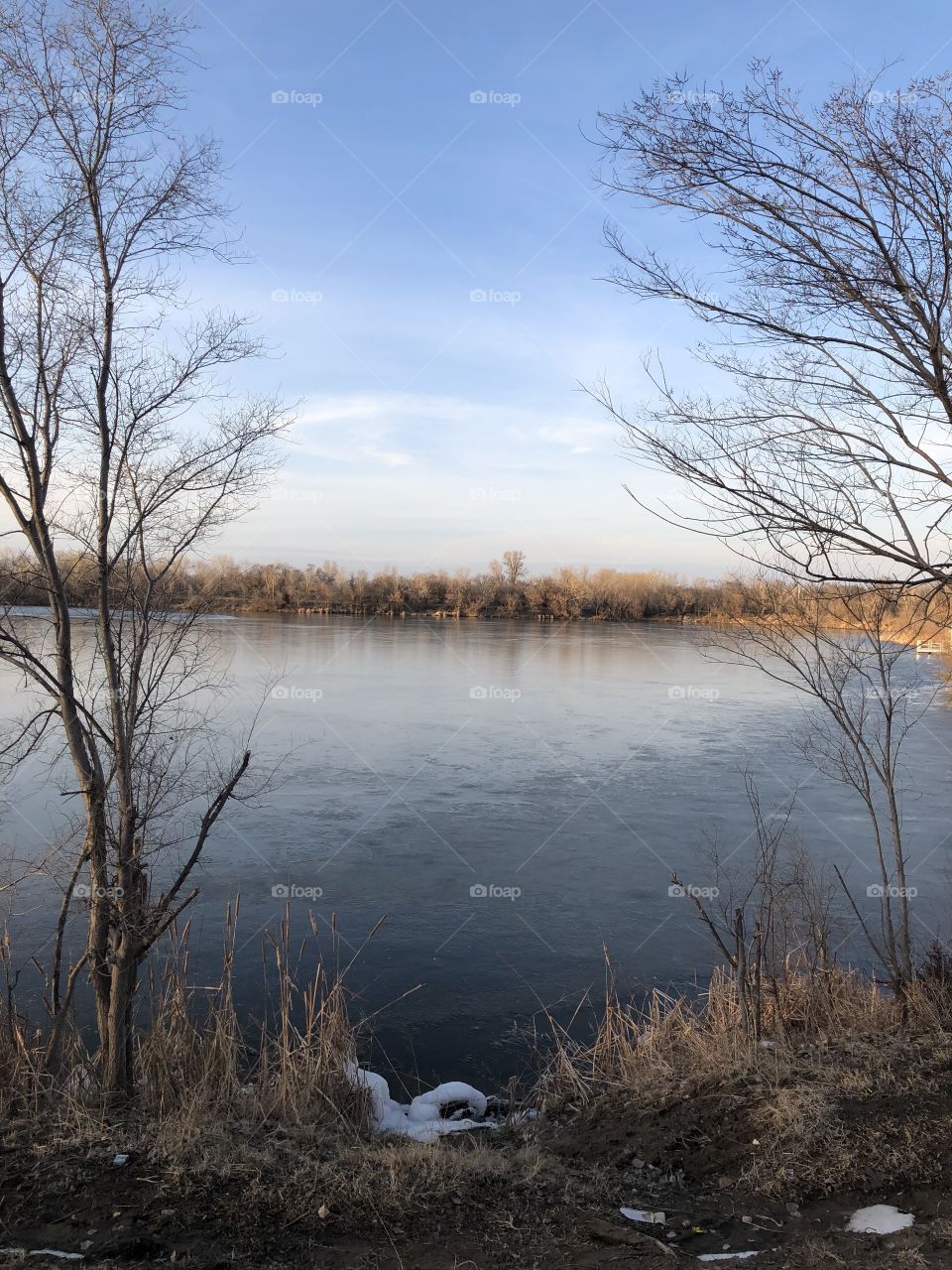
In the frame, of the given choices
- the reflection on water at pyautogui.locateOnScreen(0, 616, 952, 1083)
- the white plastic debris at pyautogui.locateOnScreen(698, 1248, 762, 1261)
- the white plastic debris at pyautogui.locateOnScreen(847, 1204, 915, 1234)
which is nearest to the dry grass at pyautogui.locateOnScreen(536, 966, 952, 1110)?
the reflection on water at pyautogui.locateOnScreen(0, 616, 952, 1083)

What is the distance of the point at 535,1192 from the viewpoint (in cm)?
402

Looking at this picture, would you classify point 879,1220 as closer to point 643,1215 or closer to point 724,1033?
point 643,1215

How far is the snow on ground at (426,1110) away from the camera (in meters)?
5.37

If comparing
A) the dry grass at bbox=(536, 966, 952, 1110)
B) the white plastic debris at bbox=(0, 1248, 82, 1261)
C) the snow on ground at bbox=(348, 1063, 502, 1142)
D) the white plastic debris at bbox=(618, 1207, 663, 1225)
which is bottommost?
the snow on ground at bbox=(348, 1063, 502, 1142)

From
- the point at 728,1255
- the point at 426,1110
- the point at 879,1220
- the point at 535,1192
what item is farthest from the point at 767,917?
the point at 728,1255

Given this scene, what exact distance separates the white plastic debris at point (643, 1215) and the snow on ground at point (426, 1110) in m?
1.46

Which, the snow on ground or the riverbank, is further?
the snow on ground

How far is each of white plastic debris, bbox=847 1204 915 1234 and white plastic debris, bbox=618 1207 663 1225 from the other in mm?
760

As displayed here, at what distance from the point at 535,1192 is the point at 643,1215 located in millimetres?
474

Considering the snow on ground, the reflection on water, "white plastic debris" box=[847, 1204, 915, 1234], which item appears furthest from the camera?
the reflection on water

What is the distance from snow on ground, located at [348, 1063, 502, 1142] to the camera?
5.37 metres

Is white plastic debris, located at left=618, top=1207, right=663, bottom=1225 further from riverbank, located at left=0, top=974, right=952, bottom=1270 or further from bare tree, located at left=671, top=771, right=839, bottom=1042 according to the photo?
bare tree, located at left=671, top=771, right=839, bottom=1042

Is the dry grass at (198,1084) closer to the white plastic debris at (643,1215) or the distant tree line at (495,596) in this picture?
the white plastic debris at (643,1215)

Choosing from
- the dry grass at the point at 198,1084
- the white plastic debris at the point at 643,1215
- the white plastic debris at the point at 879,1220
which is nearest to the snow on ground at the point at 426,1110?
the dry grass at the point at 198,1084
